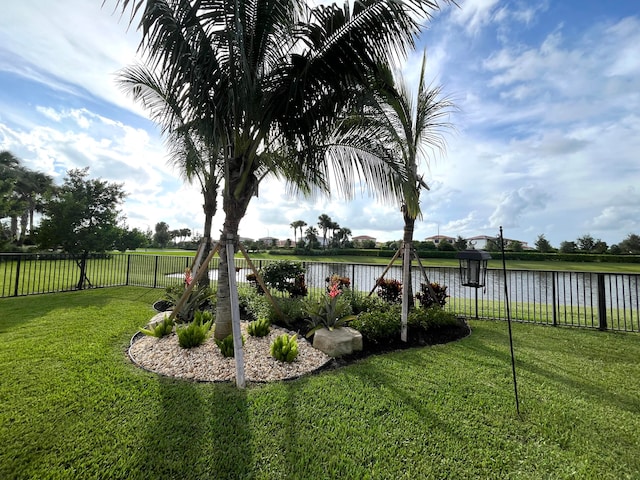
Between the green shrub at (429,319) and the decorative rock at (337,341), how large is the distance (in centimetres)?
131

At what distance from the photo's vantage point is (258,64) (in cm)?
364

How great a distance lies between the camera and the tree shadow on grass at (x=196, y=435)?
5.90 ft

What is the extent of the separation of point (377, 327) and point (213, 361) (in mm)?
2489

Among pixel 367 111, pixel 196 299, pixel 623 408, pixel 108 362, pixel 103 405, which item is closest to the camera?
pixel 103 405

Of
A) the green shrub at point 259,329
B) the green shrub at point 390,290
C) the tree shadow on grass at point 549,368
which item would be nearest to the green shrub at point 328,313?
the green shrub at point 259,329

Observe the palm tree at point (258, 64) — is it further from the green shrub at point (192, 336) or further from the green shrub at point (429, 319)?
the green shrub at point (429, 319)

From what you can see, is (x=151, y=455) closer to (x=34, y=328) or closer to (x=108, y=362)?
(x=108, y=362)

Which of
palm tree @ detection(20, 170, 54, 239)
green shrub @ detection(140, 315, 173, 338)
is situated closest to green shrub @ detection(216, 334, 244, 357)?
green shrub @ detection(140, 315, 173, 338)

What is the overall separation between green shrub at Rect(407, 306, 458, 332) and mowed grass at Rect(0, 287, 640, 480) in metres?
0.93

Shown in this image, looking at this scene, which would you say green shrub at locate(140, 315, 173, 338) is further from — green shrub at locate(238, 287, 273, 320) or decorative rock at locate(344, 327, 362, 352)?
decorative rock at locate(344, 327, 362, 352)

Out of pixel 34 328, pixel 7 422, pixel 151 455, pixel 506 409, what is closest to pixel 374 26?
pixel 506 409

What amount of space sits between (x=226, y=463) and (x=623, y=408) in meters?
3.71

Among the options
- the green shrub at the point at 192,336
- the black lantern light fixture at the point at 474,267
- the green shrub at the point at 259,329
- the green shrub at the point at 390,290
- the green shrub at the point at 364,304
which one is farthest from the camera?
the green shrub at the point at 390,290

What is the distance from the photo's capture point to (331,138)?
4520mm
